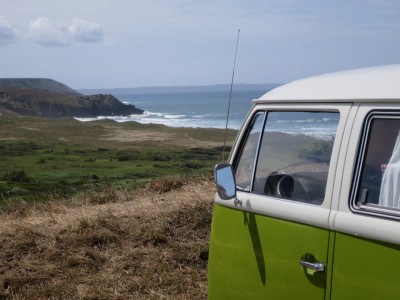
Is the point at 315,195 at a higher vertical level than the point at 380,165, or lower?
lower

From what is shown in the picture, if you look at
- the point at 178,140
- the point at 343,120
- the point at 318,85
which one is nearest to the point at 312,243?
the point at 343,120

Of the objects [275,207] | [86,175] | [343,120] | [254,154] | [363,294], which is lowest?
[86,175]

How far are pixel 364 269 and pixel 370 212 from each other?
0.77 ft

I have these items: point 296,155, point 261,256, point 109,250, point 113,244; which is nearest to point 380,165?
point 296,155

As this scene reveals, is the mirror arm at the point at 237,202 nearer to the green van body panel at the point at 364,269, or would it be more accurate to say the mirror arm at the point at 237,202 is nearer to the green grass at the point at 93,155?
the green van body panel at the point at 364,269

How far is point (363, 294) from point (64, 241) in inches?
179

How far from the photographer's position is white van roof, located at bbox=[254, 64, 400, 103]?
2701 millimetres

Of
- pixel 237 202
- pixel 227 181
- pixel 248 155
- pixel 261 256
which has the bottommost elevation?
pixel 261 256

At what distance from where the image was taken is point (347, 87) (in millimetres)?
2924

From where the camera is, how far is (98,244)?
6637 millimetres

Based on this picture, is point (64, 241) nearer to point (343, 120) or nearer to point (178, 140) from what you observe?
point (343, 120)

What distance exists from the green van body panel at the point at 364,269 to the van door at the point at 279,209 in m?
0.09

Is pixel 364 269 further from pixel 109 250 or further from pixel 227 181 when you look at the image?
pixel 109 250

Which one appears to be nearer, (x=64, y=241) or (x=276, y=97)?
(x=276, y=97)
